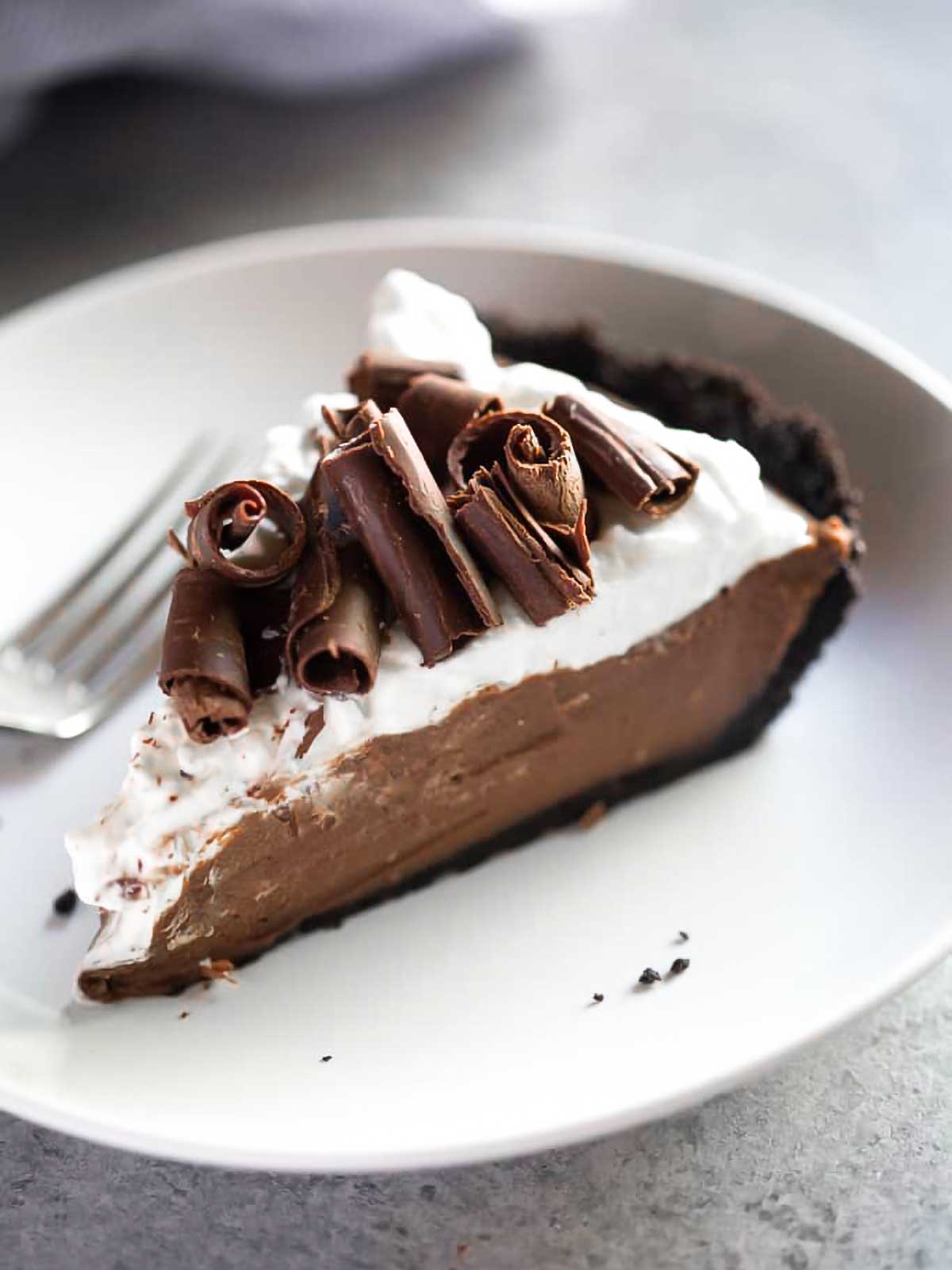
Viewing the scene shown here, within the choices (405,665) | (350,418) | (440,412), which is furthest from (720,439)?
(405,665)

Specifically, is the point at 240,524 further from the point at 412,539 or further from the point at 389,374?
the point at 389,374

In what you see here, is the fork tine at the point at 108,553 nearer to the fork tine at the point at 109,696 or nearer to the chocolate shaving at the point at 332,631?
the fork tine at the point at 109,696

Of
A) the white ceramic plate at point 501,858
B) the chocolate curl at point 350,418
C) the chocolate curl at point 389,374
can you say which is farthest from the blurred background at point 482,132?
the chocolate curl at point 350,418

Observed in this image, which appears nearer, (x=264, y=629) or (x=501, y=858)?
(x=264, y=629)

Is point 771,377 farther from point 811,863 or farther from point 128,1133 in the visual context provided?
point 128,1133

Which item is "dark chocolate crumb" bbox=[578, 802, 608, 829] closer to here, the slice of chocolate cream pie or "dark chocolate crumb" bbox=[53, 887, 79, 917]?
the slice of chocolate cream pie

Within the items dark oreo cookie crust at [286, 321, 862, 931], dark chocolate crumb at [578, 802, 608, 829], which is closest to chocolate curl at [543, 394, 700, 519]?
dark oreo cookie crust at [286, 321, 862, 931]
